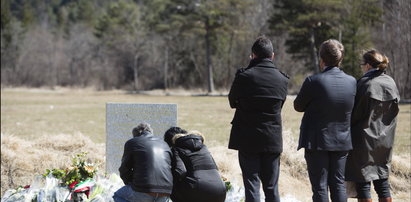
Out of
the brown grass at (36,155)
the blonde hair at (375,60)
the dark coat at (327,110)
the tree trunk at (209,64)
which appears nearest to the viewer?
the dark coat at (327,110)

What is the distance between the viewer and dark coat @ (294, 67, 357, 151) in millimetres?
4609

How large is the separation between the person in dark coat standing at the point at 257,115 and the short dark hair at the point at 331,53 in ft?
1.32

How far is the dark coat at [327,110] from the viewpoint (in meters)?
4.61

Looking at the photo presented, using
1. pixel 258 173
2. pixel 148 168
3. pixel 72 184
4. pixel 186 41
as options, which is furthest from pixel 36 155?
pixel 186 41

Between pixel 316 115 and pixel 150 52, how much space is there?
55209 mm

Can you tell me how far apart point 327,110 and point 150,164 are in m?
1.65

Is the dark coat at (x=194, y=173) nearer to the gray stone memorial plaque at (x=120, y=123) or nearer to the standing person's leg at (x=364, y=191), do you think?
the standing person's leg at (x=364, y=191)

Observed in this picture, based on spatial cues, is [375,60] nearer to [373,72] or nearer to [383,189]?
[373,72]

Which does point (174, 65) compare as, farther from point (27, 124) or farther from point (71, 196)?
point (71, 196)

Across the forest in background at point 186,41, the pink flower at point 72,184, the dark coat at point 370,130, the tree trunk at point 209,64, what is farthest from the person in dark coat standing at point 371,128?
the tree trunk at point 209,64

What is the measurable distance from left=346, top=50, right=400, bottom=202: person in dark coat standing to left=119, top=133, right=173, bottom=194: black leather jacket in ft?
5.55

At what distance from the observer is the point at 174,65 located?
55656mm

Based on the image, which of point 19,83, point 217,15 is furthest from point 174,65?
point 19,83

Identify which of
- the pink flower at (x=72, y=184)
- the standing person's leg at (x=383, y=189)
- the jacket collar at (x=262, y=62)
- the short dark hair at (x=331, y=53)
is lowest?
the pink flower at (x=72, y=184)
